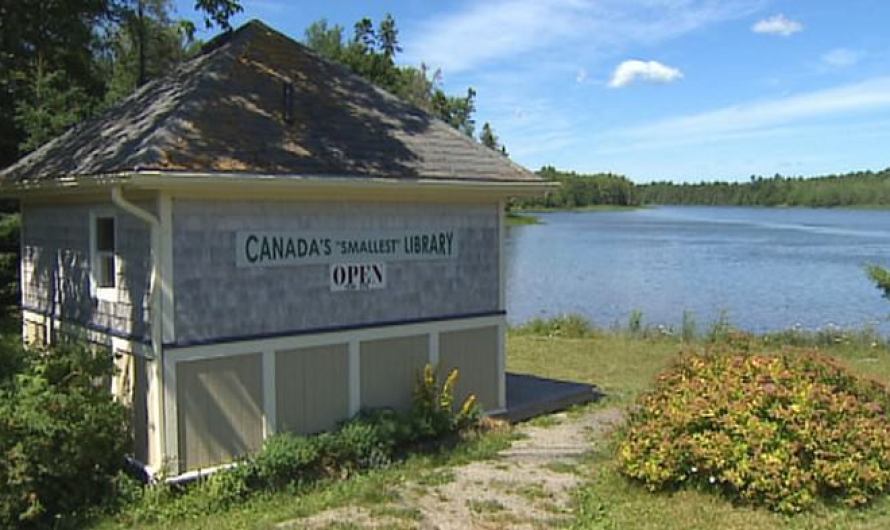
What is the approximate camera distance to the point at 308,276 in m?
7.56

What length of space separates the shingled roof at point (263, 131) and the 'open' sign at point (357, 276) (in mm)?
849

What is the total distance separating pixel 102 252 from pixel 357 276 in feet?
7.32

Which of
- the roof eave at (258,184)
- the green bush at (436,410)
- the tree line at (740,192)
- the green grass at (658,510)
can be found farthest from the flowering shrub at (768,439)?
the tree line at (740,192)

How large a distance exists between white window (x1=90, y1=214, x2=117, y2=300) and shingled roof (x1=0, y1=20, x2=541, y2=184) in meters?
0.52

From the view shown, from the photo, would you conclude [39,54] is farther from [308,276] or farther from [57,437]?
[57,437]

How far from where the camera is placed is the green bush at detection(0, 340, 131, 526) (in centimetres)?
589

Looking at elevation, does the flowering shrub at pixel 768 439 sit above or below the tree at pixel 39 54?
below

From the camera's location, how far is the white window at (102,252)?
7523 mm

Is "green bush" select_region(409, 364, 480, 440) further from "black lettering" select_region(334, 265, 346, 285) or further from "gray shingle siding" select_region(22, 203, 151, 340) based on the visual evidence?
"gray shingle siding" select_region(22, 203, 151, 340)

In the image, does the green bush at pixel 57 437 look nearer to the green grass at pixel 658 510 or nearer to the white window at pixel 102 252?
the white window at pixel 102 252

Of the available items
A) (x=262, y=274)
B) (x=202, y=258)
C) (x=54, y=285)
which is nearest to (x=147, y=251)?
(x=202, y=258)

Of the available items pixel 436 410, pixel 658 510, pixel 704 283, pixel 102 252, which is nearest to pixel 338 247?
pixel 436 410

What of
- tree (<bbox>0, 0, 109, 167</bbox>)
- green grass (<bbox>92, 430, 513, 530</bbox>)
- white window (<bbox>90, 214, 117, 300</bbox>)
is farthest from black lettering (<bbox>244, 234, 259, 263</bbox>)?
tree (<bbox>0, 0, 109, 167</bbox>)

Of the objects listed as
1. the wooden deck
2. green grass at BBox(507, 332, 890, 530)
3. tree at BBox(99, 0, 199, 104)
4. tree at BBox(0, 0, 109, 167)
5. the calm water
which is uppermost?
tree at BBox(99, 0, 199, 104)
